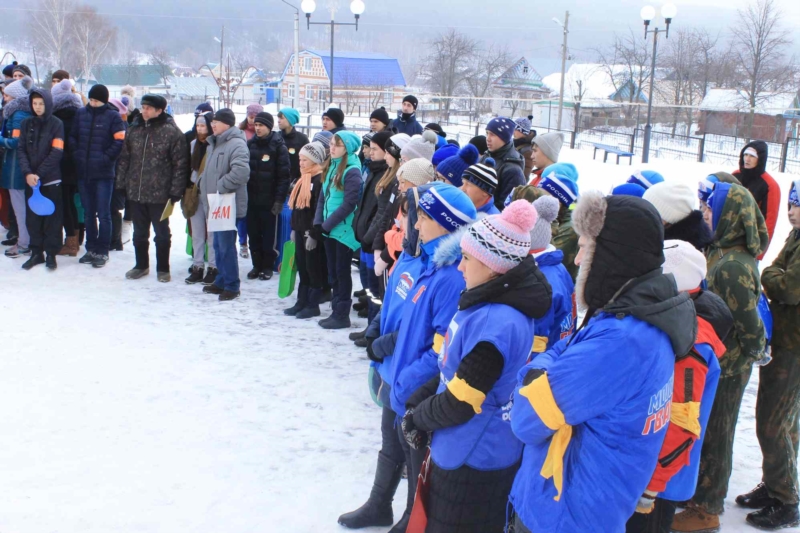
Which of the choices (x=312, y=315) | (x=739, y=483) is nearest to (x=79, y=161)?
(x=312, y=315)

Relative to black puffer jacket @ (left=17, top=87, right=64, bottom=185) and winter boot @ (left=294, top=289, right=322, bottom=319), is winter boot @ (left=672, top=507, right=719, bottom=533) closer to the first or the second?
winter boot @ (left=294, top=289, right=322, bottom=319)

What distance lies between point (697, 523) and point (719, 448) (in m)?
0.41

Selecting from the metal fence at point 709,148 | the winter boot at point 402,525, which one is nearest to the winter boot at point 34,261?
the winter boot at point 402,525

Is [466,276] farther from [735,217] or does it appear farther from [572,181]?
[572,181]

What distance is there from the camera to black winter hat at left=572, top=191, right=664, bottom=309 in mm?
2150

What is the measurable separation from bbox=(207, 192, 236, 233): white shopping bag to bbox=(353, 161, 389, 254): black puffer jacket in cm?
166

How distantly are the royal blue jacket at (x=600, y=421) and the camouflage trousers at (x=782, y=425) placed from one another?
1777 mm

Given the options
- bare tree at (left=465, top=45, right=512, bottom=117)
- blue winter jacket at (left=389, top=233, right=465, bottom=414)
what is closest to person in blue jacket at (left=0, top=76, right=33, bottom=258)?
blue winter jacket at (left=389, top=233, right=465, bottom=414)

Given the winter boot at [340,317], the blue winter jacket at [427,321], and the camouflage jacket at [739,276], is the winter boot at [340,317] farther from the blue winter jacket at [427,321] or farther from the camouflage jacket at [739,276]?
the camouflage jacket at [739,276]

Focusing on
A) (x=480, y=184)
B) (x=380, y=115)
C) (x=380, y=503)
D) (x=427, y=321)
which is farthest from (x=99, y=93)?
(x=427, y=321)

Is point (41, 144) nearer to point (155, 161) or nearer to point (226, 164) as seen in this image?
point (155, 161)

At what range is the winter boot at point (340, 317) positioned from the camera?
22.6ft

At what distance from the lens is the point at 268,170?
8.14 metres

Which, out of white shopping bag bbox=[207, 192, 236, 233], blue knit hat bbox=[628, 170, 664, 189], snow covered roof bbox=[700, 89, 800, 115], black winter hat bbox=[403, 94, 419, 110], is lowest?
white shopping bag bbox=[207, 192, 236, 233]
